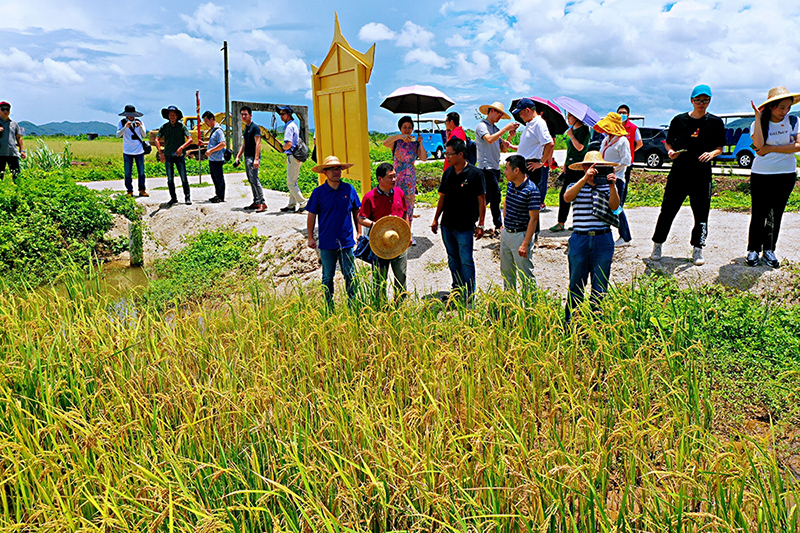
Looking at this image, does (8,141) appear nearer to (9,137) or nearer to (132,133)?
(9,137)

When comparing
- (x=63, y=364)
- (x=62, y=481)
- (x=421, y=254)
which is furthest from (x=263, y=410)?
(x=421, y=254)

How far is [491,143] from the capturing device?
7.18 metres

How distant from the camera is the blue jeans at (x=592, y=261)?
4410 mm

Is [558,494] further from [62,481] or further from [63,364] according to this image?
[63,364]

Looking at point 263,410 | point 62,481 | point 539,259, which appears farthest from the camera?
point 539,259

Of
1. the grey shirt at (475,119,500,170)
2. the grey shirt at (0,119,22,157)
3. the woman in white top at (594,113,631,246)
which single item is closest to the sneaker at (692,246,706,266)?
the woman in white top at (594,113,631,246)

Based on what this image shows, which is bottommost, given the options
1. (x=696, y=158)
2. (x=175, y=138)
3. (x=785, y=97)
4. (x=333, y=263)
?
(x=333, y=263)

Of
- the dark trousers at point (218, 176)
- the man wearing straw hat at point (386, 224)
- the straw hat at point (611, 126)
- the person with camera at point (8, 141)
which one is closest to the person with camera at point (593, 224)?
→ the straw hat at point (611, 126)

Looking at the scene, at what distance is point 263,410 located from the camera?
278 cm

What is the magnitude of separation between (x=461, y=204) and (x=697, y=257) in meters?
2.71

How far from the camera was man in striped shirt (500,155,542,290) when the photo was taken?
190 inches

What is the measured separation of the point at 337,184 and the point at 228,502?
357cm

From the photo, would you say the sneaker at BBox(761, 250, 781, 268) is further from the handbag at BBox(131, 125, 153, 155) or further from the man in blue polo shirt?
the handbag at BBox(131, 125, 153, 155)

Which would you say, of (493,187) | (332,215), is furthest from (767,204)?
(332,215)
